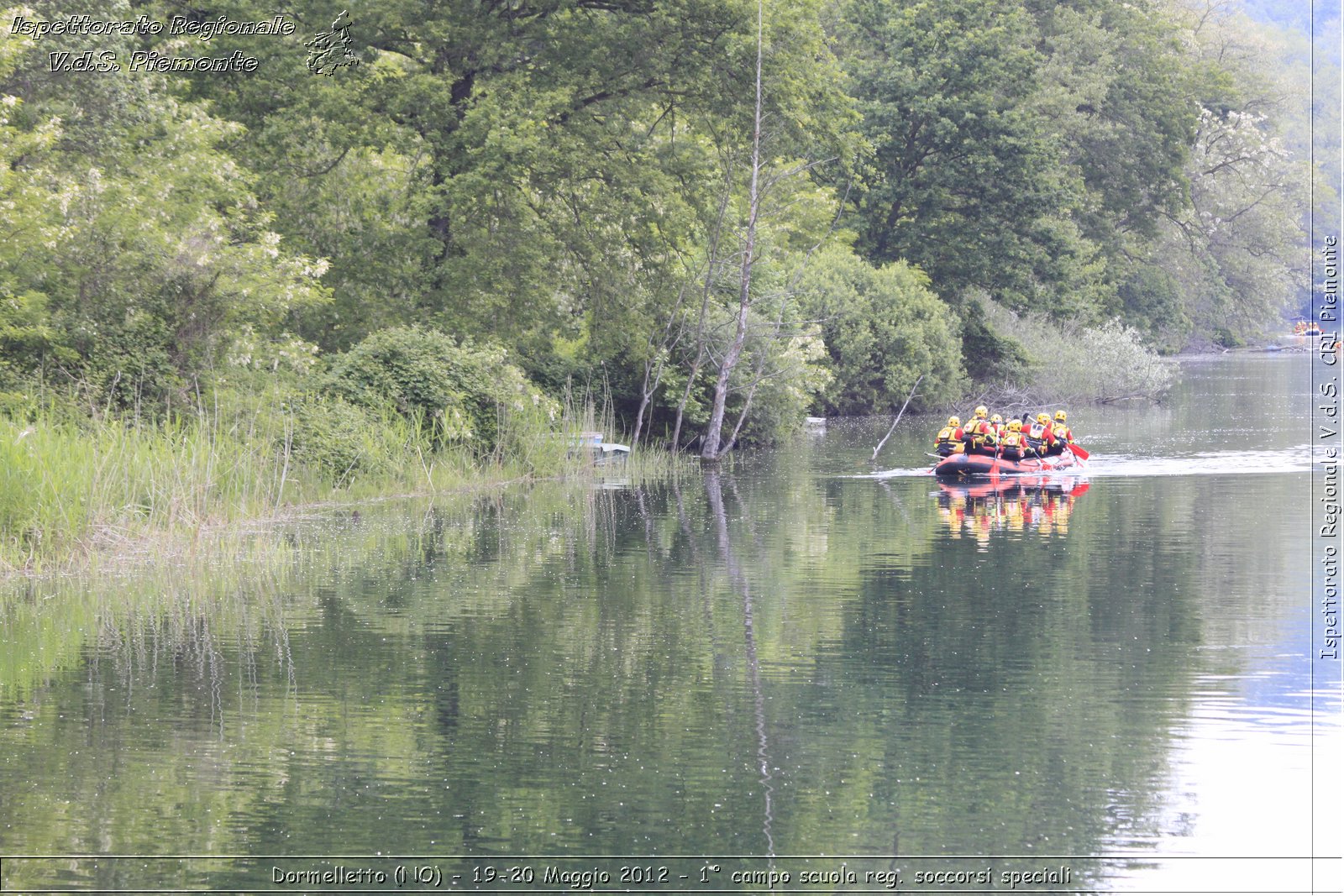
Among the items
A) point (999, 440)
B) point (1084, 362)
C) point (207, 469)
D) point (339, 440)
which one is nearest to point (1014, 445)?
point (999, 440)

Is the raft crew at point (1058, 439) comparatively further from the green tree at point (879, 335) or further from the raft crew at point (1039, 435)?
the green tree at point (879, 335)

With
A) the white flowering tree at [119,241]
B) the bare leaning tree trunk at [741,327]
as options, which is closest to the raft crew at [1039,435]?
the bare leaning tree trunk at [741,327]

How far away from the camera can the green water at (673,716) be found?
326 inches

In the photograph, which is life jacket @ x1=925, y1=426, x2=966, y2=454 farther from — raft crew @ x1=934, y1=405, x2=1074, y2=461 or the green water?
the green water

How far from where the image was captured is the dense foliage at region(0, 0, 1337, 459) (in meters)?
22.4

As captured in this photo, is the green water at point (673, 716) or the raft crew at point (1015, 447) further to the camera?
the raft crew at point (1015, 447)

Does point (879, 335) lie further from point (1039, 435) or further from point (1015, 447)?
point (1015, 447)

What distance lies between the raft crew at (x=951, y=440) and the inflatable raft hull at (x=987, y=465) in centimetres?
60

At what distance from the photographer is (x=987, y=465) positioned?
102 ft

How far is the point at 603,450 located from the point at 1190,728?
22.9 metres

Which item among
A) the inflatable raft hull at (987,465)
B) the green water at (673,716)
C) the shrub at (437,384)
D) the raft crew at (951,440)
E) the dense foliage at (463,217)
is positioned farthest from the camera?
the raft crew at (951,440)

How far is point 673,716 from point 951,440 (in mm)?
21883

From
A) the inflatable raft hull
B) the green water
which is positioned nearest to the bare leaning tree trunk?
the inflatable raft hull

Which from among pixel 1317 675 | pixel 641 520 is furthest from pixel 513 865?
pixel 641 520
